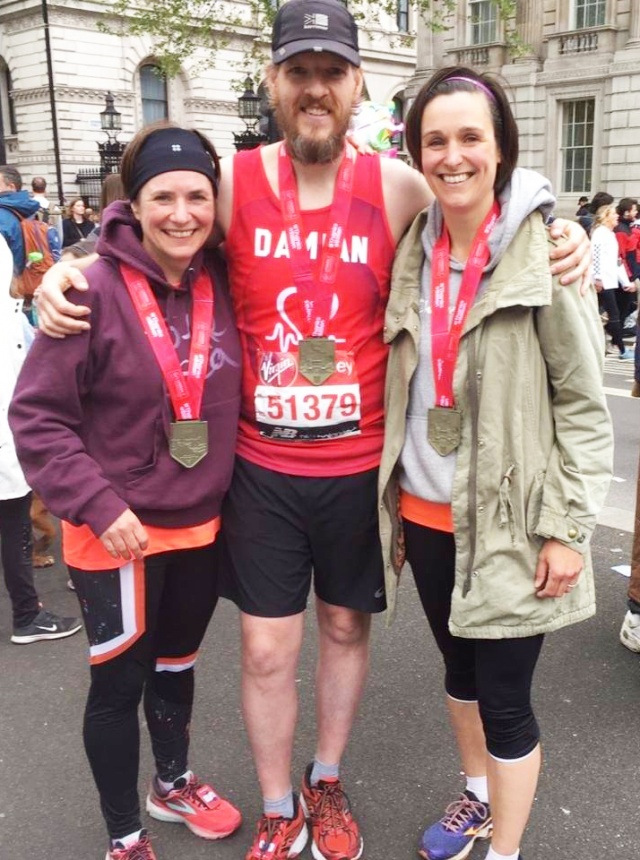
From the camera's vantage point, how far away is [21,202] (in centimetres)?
585

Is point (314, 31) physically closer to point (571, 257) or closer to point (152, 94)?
point (571, 257)

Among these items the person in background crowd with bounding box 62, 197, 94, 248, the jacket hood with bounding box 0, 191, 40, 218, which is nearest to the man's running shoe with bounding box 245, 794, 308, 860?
the jacket hood with bounding box 0, 191, 40, 218

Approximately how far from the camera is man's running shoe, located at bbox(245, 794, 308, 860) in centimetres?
246

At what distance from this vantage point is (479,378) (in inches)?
80.2

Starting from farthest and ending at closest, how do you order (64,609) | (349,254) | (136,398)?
(64,609) < (349,254) < (136,398)

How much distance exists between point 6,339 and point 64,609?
4.37ft

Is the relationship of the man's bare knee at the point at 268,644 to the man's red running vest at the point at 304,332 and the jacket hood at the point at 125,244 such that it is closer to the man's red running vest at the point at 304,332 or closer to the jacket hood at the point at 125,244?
the man's red running vest at the point at 304,332

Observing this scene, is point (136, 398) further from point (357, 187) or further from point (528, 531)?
point (528, 531)

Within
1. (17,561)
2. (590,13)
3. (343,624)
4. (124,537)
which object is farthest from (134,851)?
(590,13)

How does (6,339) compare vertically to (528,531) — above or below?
above

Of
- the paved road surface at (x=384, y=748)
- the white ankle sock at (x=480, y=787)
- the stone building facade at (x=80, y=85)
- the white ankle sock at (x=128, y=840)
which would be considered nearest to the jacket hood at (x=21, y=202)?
the paved road surface at (x=384, y=748)

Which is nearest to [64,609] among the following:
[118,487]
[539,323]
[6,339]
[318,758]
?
[6,339]

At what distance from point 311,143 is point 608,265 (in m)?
10.4

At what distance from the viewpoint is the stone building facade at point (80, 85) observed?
28953mm
